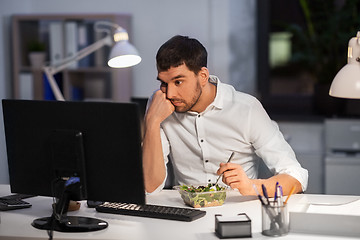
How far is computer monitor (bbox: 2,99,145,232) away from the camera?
189 cm

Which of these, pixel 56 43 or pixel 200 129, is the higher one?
pixel 56 43

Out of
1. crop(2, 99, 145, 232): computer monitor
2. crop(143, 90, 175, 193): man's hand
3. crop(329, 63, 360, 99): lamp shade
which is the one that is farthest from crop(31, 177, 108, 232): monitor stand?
crop(329, 63, 360, 99): lamp shade

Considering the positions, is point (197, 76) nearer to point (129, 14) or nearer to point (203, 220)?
point (203, 220)

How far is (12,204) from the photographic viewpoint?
7.39 ft

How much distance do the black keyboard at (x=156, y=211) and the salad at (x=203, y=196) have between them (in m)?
0.07

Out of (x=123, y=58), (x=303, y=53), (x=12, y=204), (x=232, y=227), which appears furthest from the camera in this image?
(x=303, y=53)

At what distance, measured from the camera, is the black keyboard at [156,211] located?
204cm

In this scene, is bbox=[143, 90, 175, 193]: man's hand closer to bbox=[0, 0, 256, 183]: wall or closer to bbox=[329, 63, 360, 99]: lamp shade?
bbox=[329, 63, 360, 99]: lamp shade

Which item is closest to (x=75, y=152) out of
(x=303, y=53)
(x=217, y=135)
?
(x=217, y=135)

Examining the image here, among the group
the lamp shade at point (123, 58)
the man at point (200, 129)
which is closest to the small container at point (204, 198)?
the man at point (200, 129)

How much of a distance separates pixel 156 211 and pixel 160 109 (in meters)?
0.51

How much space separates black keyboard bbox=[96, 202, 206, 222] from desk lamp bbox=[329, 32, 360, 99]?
621 mm

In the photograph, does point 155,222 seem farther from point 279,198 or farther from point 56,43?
point 56,43

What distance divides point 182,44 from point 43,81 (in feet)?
7.74
